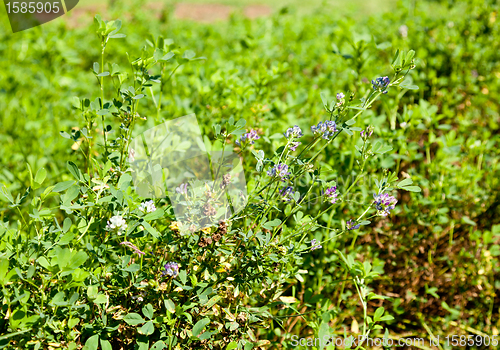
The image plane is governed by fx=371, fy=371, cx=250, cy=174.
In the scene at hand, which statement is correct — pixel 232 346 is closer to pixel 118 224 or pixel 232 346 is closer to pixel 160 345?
pixel 160 345

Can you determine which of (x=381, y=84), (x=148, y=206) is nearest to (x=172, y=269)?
(x=148, y=206)

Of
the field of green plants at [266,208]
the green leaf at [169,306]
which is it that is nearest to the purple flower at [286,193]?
the field of green plants at [266,208]

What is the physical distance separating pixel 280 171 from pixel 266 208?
16cm

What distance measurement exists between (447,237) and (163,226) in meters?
1.76

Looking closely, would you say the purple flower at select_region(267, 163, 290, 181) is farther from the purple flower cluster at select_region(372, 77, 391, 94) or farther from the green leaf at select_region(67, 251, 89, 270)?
the green leaf at select_region(67, 251, 89, 270)

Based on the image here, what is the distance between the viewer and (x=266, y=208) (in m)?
1.30

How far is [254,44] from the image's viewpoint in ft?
9.17

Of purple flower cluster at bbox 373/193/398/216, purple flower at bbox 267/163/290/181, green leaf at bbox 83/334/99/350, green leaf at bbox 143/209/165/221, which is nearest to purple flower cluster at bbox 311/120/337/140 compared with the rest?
purple flower at bbox 267/163/290/181

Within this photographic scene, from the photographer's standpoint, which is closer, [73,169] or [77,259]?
[77,259]

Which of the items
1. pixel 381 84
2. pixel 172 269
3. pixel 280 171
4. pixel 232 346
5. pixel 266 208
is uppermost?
pixel 381 84

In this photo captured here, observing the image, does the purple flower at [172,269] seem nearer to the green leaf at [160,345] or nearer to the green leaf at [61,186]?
the green leaf at [160,345]

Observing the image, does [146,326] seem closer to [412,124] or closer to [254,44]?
[412,124]

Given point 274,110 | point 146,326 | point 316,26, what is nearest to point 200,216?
point 146,326

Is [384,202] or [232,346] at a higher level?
[384,202]
